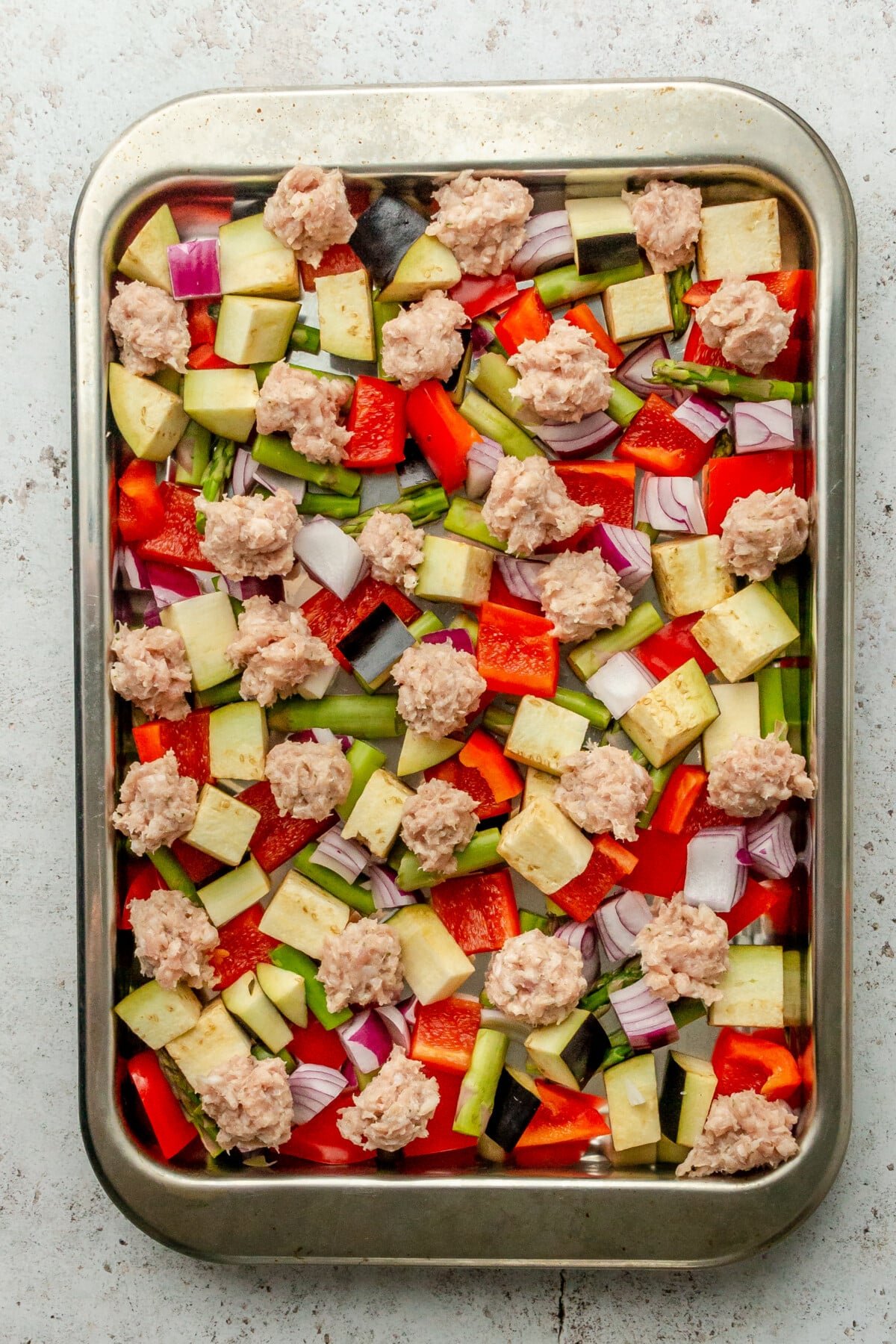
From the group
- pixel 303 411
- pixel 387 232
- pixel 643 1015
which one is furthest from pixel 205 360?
pixel 643 1015

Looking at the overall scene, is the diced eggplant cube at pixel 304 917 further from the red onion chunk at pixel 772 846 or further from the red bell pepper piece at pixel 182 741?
the red onion chunk at pixel 772 846

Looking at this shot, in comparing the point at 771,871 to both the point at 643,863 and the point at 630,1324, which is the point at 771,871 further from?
the point at 630,1324

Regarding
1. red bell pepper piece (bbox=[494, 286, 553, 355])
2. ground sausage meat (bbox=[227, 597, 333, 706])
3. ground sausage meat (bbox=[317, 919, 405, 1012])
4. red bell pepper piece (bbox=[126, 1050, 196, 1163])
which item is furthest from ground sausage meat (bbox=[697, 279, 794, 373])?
red bell pepper piece (bbox=[126, 1050, 196, 1163])

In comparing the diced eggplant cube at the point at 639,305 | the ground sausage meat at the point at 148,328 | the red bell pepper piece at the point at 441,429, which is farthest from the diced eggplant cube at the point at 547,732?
the ground sausage meat at the point at 148,328

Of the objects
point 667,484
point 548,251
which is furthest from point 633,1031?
point 548,251

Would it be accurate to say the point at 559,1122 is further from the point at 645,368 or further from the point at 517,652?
the point at 645,368

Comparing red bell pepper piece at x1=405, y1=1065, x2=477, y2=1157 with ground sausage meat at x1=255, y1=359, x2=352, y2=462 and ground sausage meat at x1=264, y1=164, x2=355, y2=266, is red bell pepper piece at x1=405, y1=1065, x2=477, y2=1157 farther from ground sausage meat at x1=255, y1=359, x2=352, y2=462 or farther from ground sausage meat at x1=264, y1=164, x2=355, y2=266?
ground sausage meat at x1=264, y1=164, x2=355, y2=266
